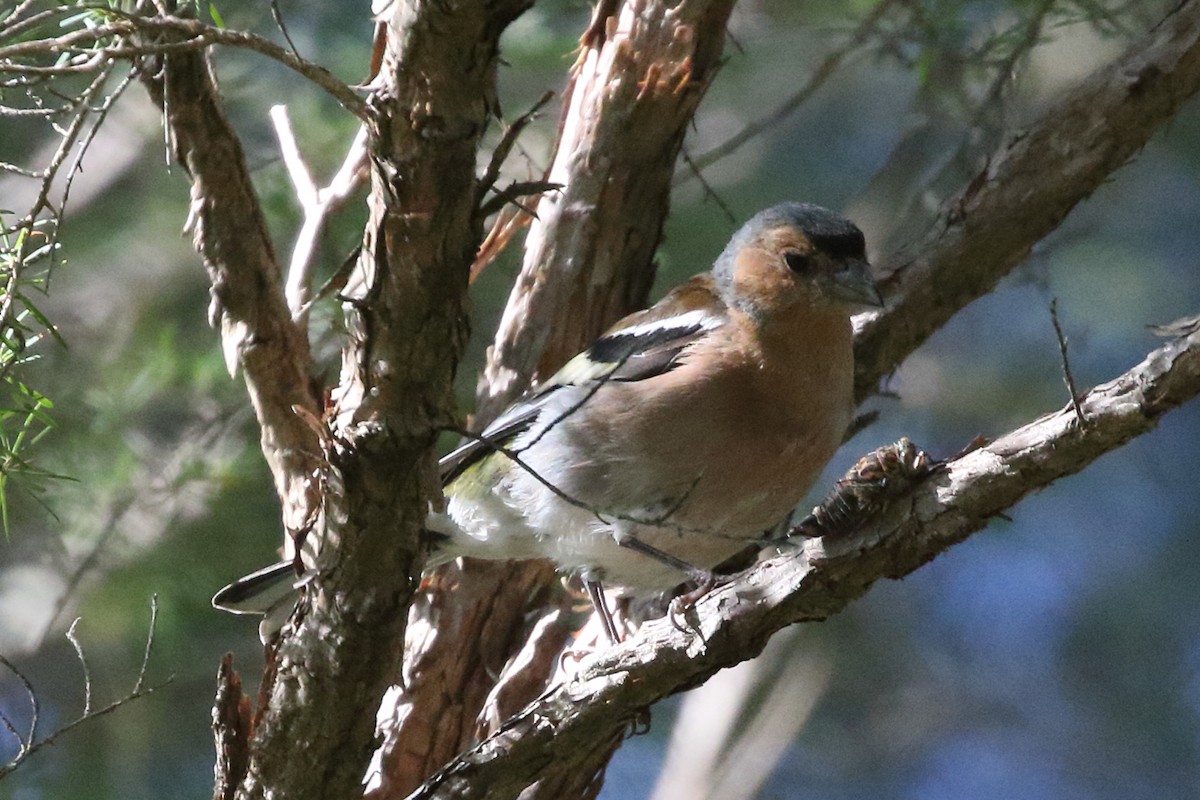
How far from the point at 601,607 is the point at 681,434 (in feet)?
2.46

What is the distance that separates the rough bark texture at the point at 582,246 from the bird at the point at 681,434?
0.25 m

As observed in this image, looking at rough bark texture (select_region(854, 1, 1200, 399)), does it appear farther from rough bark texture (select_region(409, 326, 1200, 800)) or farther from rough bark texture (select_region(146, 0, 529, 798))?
rough bark texture (select_region(146, 0, 529, 798))

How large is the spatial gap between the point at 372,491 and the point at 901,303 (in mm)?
2224

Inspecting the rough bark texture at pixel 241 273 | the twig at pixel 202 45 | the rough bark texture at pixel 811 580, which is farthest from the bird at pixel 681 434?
the twig at pixel 202 45

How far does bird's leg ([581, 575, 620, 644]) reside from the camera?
4.14 metres

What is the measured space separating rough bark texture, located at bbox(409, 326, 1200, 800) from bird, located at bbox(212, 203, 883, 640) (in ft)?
2.30

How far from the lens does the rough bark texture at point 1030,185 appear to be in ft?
12.3

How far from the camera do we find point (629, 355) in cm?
392

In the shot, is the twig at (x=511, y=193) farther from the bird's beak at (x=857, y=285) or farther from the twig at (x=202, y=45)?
the bird's beak at (x=857, y=285)

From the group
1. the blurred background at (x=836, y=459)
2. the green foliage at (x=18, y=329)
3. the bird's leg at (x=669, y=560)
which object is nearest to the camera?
the green foliage at (x=18, y=329)

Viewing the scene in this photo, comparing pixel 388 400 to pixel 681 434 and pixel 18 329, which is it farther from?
pixel 681 434

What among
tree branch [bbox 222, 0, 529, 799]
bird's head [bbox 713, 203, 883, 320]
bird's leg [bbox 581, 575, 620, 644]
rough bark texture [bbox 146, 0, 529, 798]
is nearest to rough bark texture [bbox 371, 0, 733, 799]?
bird's leg [bbox 581, 575, 620, 644]

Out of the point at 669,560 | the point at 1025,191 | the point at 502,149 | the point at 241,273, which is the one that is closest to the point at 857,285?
the point at 1025,191

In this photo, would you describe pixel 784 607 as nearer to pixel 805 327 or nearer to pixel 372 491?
pixel 372 491
